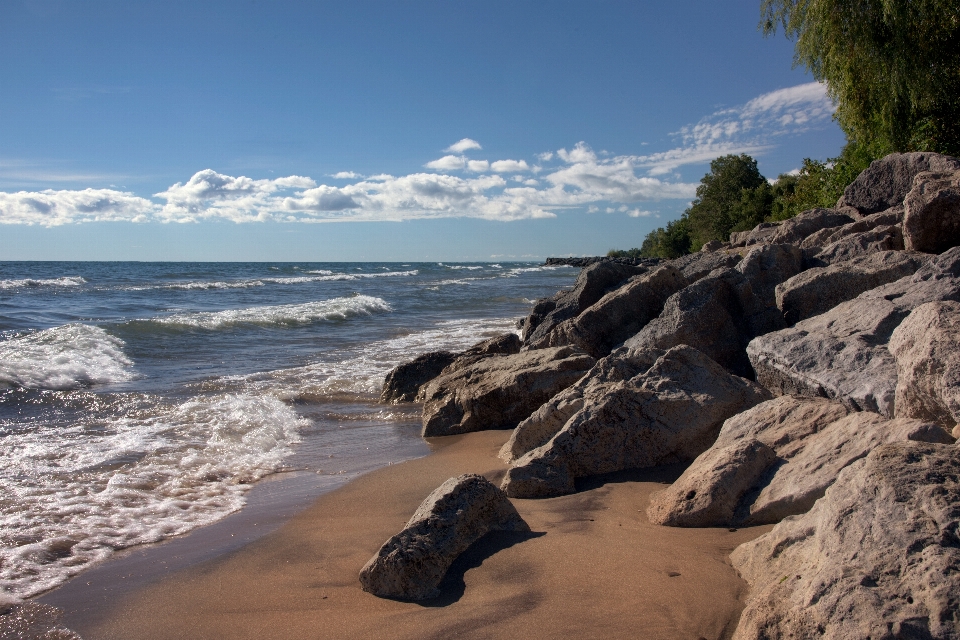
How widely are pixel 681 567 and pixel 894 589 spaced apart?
117 cm

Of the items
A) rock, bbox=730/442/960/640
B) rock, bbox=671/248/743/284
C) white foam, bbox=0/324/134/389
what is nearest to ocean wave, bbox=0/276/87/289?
white foam, bbox=0/324/134/389

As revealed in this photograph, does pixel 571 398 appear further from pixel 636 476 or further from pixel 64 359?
pixel 64 359

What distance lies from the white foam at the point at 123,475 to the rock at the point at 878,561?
3.88 metres

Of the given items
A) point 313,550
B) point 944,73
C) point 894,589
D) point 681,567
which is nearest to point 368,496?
point 313,550

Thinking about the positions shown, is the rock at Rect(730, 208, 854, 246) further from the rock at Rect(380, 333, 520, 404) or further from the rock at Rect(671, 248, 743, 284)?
the rock at Rect(380, 333, 520, 404)

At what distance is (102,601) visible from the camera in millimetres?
3582

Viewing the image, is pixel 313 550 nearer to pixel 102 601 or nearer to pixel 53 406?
pixel 102 601

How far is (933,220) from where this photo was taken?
6.52 m

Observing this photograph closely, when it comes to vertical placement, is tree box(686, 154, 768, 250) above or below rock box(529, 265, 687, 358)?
above

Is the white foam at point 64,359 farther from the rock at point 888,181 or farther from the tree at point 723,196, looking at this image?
the tree at point 723,196

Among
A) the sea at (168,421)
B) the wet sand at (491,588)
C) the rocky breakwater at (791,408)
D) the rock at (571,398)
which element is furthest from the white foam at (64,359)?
the rock at (571,398)

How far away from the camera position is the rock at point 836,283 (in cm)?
593

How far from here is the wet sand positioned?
2.95 m

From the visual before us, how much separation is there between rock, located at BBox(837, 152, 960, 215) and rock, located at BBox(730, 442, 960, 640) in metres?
8.26
